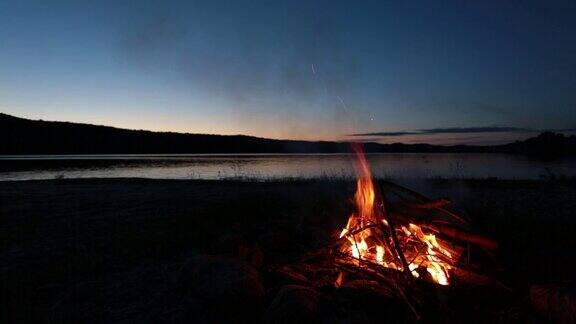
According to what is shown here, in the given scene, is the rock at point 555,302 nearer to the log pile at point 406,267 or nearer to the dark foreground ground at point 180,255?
the dark foreground ground at point 180,255

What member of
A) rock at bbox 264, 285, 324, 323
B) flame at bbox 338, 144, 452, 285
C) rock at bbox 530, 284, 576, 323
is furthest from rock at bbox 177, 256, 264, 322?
rock at bbox 530, 284, 576, 323

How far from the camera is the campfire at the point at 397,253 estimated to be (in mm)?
4277

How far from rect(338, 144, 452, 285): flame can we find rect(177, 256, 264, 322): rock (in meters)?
1.04

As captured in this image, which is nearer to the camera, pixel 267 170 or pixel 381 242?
pixel 381 242

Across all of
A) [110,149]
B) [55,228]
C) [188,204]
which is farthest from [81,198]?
[110,149]

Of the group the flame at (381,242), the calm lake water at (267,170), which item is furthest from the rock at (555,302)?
the calm lake water at (267,170)

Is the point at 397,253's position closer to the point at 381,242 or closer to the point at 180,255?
the point at 381,242

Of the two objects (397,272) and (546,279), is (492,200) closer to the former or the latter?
(546,279)

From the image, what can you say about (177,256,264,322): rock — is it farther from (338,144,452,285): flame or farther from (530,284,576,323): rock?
(530,284,576,323): rock

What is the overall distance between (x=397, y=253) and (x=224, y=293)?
209cm

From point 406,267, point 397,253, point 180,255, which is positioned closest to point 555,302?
point 406,267

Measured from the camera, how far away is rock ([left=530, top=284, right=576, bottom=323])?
3594 mm

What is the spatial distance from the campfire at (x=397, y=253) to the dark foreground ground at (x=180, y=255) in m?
0.34

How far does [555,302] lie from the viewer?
3717 mm
